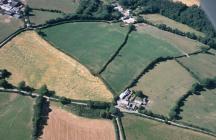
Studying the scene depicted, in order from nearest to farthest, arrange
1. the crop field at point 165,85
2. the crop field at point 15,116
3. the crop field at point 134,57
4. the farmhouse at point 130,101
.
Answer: the crop field at point 15,116 < the farmhouse at point 130,101 < the crop field at point 165,85 < the crop field at point 134,57

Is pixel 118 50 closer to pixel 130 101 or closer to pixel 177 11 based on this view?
pixel 130 101

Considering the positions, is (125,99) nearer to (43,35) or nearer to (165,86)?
(165,86)

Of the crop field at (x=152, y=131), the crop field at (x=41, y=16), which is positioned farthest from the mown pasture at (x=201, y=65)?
the crop field at (x=41, y=16)

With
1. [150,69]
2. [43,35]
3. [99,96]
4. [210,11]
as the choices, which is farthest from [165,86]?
[43,35]

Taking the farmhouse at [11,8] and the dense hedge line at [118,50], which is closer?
the dense hedge line at [118,50]

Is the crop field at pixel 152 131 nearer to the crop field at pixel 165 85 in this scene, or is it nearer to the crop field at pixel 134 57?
the crop field at pixel 165 85

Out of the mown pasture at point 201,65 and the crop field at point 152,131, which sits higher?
the mown pasture at point 201,65
